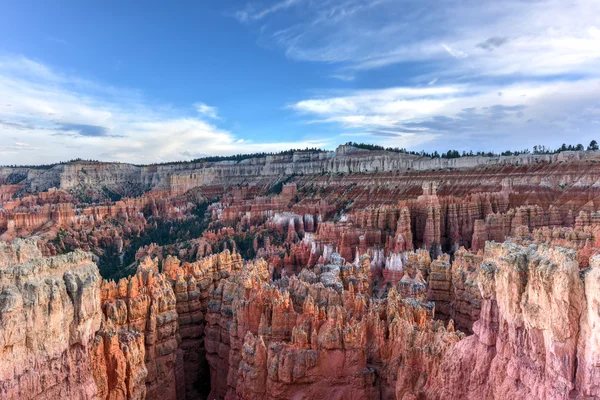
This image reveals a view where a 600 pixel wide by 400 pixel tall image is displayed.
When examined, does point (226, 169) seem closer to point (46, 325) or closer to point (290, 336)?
point (290, 336)

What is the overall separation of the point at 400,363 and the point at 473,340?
2.35 metres

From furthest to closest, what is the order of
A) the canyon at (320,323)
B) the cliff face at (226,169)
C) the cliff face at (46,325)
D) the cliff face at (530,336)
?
the cliff face at (226,169) → the cliff face at (46,325) → the canyon at (320,323) → the cliff face at (530,336)

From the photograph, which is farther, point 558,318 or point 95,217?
point 95,217

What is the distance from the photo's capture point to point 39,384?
778 cm

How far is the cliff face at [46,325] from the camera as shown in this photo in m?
7.36

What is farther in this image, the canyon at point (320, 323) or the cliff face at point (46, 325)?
the cliff face at point (46, 325)

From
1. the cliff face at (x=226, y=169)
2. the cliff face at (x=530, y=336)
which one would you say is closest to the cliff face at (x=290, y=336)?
the cliff face at (x=530, y=336)

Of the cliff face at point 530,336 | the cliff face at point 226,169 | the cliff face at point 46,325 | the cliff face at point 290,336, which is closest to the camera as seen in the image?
the cliff face at point 530,336

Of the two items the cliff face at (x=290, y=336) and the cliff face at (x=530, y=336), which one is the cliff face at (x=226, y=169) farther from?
the cliff face at (x=530, y=336)

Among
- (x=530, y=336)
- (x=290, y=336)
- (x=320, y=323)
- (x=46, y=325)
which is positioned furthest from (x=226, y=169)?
(x=530, y=336)

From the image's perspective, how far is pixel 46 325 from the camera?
7875 mm

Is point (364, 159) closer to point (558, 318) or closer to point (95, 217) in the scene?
point (95, 217)

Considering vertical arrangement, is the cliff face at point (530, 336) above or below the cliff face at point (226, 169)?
below

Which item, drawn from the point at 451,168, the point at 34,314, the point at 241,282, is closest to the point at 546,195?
the point at 451,168
